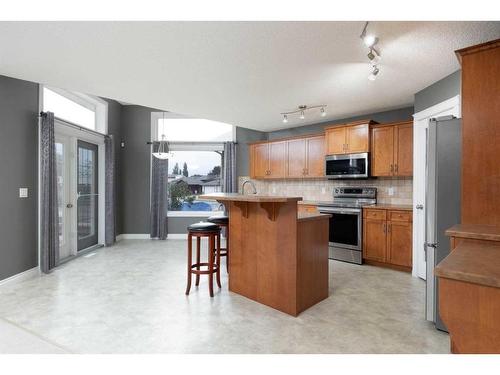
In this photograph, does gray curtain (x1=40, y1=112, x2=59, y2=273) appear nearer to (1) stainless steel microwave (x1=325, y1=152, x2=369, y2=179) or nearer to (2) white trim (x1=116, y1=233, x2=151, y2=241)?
(2) white trim (x1=116, y1=233, x2=151, y2=241)

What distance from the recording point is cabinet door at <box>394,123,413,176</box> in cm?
420

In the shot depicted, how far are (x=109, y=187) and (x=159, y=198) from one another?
3.43ft

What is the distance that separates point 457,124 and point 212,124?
5115mm

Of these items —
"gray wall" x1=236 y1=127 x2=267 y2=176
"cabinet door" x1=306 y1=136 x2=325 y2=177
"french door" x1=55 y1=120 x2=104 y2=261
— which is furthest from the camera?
"gray wall" x1=236 y1=127 x2=267 y2=176

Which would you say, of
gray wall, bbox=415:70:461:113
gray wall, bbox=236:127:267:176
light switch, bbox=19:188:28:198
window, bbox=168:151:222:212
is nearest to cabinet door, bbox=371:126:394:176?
gray wall, bbox=415:70:461:113

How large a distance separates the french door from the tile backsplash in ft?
9.93

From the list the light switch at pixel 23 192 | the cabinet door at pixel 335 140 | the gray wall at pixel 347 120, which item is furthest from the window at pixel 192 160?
the light switch at pixel 23 192

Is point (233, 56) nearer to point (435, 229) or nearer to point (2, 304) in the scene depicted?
point (435, 229)

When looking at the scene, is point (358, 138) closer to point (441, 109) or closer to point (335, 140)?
point (335, 140)

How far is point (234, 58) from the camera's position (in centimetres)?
277

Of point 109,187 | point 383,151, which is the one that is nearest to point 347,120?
point 383,151

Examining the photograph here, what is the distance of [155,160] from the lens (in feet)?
20.6

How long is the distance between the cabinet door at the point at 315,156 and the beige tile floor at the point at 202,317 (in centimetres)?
218

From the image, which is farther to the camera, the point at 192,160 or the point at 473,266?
the point at 192,160
